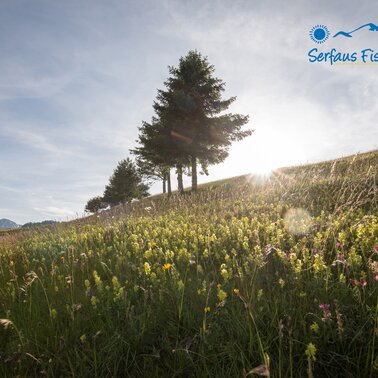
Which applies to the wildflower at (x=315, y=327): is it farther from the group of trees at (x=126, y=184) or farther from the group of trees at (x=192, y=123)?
the group of trees at (x=126, y=184)

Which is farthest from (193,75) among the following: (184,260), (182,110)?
(184,260)

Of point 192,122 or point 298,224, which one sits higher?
point 192,122

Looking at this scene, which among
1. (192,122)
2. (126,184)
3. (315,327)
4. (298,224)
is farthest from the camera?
(126,184)

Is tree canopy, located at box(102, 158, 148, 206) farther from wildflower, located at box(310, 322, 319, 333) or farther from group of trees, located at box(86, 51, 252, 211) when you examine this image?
wildflower, located at box(310, 322, 319, 333)

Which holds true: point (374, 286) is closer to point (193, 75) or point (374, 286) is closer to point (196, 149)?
point (196, 149)

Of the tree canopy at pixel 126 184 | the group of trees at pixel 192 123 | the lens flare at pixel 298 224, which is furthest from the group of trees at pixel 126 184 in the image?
the lens flare at pixel 298 224

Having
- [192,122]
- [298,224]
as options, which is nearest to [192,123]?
[192,122]

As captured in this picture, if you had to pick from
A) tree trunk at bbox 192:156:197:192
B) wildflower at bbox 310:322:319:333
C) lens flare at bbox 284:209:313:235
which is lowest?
wildflower at bbox 310:322:319:333

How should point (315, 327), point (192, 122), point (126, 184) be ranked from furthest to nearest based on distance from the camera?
point (126, 184) < point (192, 122) < point (315, 327)

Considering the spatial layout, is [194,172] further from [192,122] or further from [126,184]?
[126,184]

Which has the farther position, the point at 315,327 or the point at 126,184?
the point at 126,184

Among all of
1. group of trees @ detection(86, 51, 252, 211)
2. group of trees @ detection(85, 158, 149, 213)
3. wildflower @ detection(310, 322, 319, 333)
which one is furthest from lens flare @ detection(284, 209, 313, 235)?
group of trees @ detection(85, 158, 149, 213)

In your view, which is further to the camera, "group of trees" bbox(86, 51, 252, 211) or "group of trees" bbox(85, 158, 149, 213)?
"group of trees" bbox(85, 158, 149, 213)

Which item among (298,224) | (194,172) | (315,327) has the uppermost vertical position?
(194,172)
